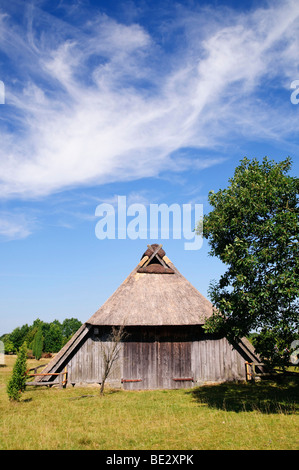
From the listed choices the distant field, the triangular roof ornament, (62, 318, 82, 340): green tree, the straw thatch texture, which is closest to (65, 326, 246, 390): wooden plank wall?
the distant field

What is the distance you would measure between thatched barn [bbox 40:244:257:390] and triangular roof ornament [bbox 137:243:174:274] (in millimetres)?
3967

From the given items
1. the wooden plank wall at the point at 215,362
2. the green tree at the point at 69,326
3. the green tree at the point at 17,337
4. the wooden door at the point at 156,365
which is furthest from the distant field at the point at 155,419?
the green tree at the point at 69,326

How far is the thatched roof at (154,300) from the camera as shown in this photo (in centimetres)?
2219

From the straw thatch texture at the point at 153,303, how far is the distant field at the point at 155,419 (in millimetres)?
4421

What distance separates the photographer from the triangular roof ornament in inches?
1072

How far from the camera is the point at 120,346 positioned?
2234 centimetres

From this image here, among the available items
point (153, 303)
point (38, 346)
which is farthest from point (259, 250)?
point (38, 346)

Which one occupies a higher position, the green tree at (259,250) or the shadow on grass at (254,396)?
the green tree at (259,250)

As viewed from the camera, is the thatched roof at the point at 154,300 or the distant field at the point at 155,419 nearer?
the distant field at the point at 155,419

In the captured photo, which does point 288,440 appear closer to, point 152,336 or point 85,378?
point 152,336

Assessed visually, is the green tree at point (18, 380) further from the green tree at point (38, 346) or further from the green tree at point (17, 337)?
the green tree at point (17, 337)

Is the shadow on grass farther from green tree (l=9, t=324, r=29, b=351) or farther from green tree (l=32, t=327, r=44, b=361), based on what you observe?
green tree (l=9, t=324, r=29, b=351)

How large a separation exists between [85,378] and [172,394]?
621cm
